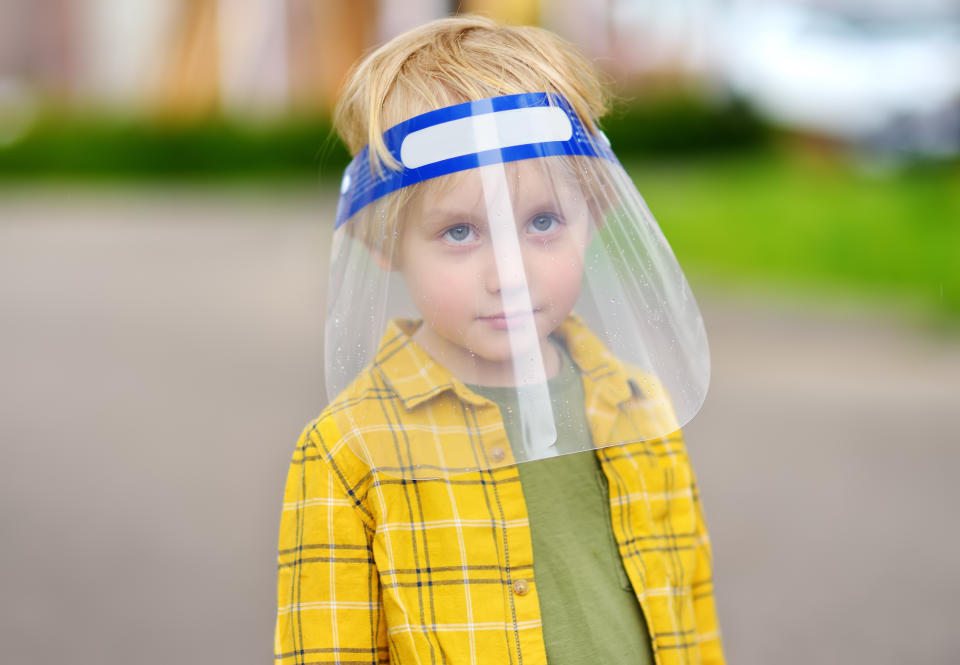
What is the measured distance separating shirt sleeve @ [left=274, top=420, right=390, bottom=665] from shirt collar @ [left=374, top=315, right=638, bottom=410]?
0.12 m

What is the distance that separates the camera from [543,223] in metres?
1.47

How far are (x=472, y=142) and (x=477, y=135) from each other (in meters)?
0.01

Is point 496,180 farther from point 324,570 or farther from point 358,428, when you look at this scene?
point 324,570

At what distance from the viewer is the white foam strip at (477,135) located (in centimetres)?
144

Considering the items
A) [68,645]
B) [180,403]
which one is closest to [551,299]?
[68,645]

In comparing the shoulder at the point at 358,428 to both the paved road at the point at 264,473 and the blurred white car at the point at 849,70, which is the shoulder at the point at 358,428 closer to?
the paved road at the point at 264,473

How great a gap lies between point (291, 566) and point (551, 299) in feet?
1.67

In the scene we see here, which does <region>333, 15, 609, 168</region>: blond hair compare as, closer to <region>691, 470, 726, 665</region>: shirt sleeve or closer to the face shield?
the face shield

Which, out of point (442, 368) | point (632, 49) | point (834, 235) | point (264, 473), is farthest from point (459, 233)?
point (632, 49)

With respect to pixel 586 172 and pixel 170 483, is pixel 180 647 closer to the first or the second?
pixel 170 483

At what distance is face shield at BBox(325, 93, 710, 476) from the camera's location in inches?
57.0

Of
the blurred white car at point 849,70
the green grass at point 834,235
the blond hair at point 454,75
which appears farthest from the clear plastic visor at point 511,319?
the blurred white car at point 849,70

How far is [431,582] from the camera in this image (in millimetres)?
1531

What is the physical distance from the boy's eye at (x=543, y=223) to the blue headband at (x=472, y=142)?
3.1 inches
